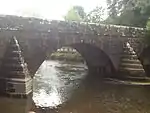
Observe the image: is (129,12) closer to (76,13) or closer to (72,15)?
(72,15)

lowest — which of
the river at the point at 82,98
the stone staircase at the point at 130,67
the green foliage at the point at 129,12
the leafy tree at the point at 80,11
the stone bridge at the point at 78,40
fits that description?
the river at the point at 82,98

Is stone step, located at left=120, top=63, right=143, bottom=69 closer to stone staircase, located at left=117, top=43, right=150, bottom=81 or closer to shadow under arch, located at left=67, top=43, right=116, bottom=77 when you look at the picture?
stone staircase, located at left=117, top=43, right=150, bottom=81

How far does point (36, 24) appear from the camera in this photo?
30.2m

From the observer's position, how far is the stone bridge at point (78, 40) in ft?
97.6

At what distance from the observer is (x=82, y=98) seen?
93.1 feet

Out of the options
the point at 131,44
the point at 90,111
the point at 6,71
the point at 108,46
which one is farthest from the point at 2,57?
the point at 131,44

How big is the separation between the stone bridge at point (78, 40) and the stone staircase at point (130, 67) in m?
0.72

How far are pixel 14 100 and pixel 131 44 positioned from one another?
19266 millimetres

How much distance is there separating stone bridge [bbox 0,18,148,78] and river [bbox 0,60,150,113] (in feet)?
10.4

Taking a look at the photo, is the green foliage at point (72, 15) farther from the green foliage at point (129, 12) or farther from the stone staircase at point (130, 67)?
the stone staircase at point (130, 67)

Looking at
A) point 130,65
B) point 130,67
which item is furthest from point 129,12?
point 130,67

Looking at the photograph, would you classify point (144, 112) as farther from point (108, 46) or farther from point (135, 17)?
point (135, 17)

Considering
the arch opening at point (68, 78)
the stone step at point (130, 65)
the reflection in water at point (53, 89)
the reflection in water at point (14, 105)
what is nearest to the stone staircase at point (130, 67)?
the stone step at point (130, 65)

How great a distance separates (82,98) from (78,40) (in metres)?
8.41
